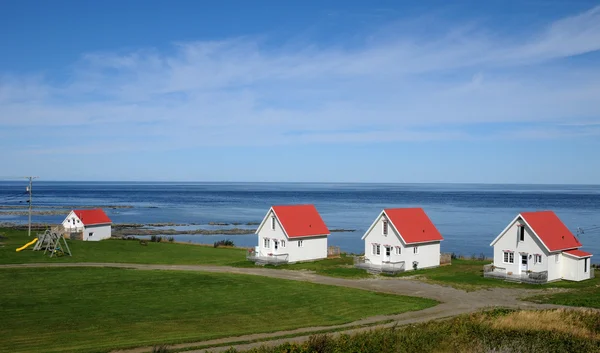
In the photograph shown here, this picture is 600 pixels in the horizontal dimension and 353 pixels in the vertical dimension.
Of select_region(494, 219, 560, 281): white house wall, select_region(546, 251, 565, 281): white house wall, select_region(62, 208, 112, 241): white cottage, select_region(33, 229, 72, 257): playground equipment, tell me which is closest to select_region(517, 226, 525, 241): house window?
select_region(494, 219, 560, 281): white house wall

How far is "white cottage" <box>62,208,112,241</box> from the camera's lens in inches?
2958

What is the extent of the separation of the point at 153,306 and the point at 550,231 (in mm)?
34405

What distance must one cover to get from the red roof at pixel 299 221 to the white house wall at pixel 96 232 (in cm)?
2906

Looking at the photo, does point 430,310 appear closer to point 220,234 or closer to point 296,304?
point 296,304

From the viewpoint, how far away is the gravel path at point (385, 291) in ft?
86.3

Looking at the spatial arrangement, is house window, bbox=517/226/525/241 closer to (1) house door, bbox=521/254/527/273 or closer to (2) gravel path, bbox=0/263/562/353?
(1) house door, bbox=521/254/527/273

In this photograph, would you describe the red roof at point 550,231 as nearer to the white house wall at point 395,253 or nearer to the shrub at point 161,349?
the white house wall at point 395,253

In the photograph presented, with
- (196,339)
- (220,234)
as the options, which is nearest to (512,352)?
(196,339)

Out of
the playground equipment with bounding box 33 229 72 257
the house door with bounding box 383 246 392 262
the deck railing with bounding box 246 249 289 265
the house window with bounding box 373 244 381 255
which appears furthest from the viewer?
the playground equipment with bounding box 33 229 72 257

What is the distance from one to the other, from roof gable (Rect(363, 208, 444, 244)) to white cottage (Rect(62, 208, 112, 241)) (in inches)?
1568

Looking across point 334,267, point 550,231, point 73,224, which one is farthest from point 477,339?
point 73,224

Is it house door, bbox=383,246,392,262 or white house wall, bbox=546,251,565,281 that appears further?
house door, bbox=383,246,392,262

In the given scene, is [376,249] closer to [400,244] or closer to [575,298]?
[400,244]

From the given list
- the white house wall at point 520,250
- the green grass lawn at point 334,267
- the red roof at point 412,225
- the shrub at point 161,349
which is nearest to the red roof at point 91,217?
the green grass lawn at point 334,267
